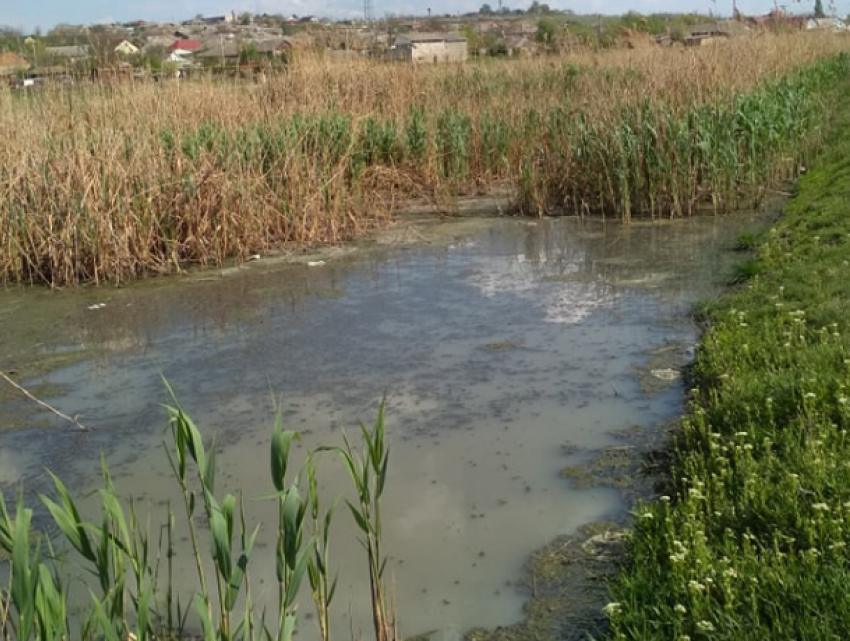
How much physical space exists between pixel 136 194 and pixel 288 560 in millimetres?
7000

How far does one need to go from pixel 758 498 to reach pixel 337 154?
8.50m

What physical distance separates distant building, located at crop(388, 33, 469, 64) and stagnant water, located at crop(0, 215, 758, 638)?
8.36 metres

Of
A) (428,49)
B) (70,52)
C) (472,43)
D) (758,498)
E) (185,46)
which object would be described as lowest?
(758,498)

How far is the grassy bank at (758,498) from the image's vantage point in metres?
3.19

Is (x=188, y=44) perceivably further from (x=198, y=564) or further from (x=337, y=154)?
(x=198, y=564)

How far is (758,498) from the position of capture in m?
3.83

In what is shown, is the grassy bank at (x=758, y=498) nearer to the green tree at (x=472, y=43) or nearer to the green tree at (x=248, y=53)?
the green tree at (x=248, y=53)

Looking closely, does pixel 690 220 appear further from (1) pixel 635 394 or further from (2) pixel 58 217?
(2) pixel 58 217

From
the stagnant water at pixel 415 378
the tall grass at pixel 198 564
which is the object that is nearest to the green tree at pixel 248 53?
the stagnant water at pixel 415 378

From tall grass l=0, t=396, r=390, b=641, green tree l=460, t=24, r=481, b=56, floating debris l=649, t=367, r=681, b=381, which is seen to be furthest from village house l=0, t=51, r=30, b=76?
tall grass l=0, t=396, r=390, b=641

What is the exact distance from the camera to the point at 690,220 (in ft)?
36.1

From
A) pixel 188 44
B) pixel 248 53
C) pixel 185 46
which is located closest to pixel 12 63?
pixel 248 53

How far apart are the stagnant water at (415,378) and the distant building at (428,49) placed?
836 centimetres

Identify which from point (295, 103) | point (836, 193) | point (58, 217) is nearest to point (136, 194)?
point (58, 217)
